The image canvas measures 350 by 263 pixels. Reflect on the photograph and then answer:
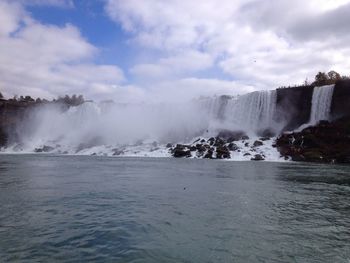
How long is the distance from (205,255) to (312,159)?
109 feet

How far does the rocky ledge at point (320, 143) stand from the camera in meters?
36.9

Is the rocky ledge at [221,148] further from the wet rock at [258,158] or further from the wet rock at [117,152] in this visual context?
the wet rock at [117,152]

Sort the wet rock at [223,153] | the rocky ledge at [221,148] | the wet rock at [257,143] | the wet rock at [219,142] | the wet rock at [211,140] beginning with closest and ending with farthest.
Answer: the wet rock at [223,153], the rocky ledge at [221,148], the wet rock at [257,143], the wet rock at [219,142], the wet rock at [211,140]

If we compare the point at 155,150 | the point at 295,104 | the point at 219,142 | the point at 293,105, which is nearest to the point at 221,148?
the point at 219,142

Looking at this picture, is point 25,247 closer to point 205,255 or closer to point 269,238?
point 205,255

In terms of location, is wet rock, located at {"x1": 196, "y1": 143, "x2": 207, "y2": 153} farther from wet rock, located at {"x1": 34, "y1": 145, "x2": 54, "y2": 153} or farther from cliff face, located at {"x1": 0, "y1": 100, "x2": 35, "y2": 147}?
cliff face, located at {"x1": 0, "y1": 100, "x2": 35, "y2": 147}

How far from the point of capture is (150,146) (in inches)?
2098

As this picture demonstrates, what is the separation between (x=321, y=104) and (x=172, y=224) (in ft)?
136

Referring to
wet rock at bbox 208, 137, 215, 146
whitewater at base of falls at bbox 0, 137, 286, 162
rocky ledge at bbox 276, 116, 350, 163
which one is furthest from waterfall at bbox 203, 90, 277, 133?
rocky ledge at bbox 276, 116, 350, 163

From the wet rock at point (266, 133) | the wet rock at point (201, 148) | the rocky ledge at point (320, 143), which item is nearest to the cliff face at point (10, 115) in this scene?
the wet rock at point (201, 148)

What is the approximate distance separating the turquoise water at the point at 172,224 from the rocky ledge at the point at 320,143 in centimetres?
2255

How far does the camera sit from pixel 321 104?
149 ft

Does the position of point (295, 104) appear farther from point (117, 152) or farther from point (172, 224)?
point (172, 224)

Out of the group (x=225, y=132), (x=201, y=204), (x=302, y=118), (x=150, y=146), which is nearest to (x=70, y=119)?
(x=150, y=146)
